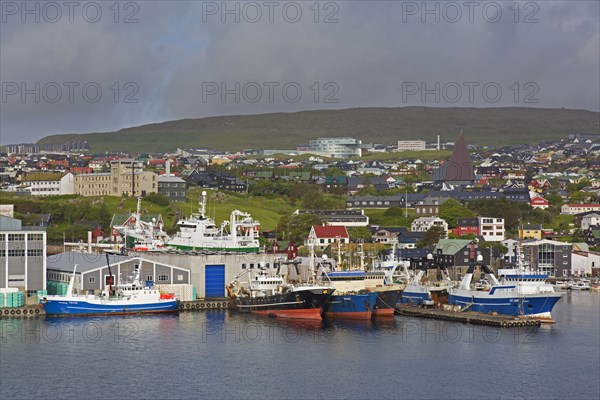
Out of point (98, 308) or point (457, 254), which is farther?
point (457, 254)

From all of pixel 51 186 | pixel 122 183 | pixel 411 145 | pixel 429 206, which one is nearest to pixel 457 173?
pixel 429 206

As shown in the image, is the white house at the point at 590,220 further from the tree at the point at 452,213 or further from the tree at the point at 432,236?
the tree at the point at 432,236

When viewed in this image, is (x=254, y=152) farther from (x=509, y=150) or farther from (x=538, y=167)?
(x=538, y=167)

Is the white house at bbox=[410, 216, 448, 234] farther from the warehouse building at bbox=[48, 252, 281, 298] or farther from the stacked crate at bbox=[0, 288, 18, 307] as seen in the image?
the stacked crate at bbox=[0, 288, 18, 307]

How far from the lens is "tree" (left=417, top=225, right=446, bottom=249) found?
228ft

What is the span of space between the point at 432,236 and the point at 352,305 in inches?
954

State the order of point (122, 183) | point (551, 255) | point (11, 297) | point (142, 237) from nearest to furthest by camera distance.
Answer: point (11, 297), point (142, 237), point (551, 255), point (122, 183)

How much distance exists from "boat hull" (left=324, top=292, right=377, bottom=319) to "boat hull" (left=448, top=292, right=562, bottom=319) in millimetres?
4358

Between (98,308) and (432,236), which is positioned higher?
(432,236)

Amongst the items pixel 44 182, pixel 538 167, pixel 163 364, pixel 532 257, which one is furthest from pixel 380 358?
pixel 538 167

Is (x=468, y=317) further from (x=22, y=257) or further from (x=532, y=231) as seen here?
(x=532, y=231)

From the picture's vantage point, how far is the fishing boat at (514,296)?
46281 millimetres

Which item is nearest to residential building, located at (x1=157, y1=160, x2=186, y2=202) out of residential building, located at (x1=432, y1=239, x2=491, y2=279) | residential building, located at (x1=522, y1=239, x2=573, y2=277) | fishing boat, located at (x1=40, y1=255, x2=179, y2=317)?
residential building, located at (x1=432, y1=239, x2=491, y2=279)

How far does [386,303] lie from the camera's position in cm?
4791
